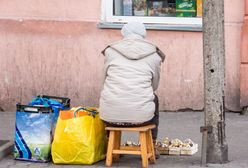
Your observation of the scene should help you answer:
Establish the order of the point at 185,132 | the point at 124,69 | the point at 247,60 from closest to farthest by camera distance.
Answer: the point at 124,69 → the point at 185,132 → the point at 247,60

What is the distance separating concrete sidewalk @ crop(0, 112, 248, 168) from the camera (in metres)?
7.11

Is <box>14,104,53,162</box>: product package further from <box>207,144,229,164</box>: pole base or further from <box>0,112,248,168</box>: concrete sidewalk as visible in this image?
<box>207,144,229,164</box>: pole base

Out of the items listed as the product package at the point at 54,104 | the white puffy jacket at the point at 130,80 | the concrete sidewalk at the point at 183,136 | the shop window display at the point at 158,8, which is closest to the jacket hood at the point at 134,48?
the white puffy jacket at the point at 130,80

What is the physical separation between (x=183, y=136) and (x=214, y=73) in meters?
1.87

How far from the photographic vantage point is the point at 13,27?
33.5 ft

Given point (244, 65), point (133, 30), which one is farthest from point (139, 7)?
point (133, 30)

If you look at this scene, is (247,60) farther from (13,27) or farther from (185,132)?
(13,27)

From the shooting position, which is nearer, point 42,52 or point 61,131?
point 61,131

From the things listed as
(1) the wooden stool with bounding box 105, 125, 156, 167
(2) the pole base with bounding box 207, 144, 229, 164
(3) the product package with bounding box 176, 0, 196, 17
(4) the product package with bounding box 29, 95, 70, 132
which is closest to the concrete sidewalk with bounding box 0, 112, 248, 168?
(2) the pole base with bounding box 207, 144, 229, 164

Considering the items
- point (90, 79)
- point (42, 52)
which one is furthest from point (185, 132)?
point (42, 52)

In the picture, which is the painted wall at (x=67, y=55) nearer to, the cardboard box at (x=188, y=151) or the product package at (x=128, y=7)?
the product package at (x=128, y=7)

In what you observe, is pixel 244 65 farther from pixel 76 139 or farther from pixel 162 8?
pixel 76 139

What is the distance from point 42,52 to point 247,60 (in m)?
2.98

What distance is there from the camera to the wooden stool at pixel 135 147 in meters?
6.81
